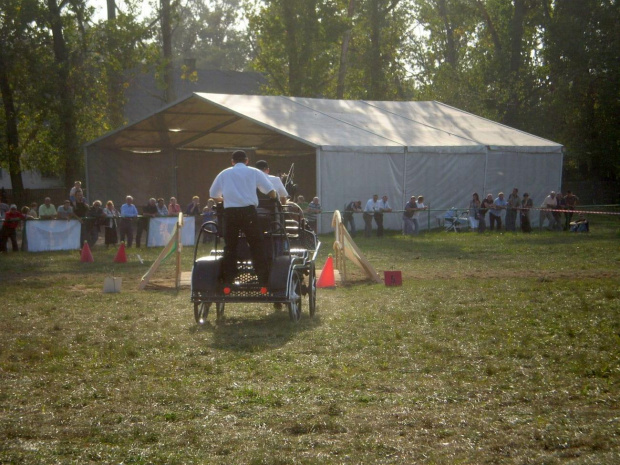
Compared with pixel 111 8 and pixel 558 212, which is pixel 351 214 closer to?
pixel 558 212

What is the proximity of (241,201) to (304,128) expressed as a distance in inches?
798

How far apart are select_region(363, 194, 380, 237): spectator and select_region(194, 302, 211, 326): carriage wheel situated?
711 inches

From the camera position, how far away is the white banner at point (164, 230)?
2545 cm

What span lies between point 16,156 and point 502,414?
105 ft

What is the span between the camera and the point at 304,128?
2975 cm

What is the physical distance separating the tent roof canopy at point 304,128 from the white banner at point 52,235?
662 centimetres

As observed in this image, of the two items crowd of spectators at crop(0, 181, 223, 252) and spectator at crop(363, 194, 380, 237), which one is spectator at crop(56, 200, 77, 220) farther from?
spectator at crop(363, 194, 380, 237)

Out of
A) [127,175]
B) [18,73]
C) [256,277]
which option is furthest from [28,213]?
[256,277]

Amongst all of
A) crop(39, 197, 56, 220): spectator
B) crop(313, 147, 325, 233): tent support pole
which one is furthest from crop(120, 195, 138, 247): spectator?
crop(313, 147, 325, 233): tent support pole

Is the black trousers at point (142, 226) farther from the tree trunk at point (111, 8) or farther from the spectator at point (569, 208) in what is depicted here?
the tree trunk at point (111, 8)

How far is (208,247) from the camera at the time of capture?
2417cm

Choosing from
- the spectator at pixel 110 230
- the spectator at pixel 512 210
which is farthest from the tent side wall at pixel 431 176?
the spectator at pixel 110 230

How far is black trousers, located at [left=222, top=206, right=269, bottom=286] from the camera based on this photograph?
9.82 m

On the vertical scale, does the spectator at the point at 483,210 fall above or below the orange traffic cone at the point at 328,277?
above
